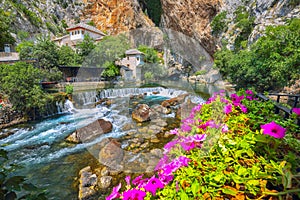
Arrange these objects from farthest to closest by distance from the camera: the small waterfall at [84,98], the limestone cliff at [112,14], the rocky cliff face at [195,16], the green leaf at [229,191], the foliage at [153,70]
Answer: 1. the limestone cliff at [112,14]
2. the rocky cliff face at [195,16]
3. the foliage at [153,70]
4. the small waterfall at [84,98]
5. the green leaf at [229,191]

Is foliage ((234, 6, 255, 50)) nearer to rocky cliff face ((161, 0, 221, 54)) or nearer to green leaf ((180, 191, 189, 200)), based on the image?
rocky cliff face ((161, 0, 221, 54))

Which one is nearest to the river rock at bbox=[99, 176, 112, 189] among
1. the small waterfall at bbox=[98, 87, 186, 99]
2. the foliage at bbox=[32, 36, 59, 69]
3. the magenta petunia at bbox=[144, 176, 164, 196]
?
the magenta petunia at bbox=[144, 176, 164, 196]

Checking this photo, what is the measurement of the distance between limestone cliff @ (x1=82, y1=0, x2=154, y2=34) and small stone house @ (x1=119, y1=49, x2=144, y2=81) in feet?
55.3

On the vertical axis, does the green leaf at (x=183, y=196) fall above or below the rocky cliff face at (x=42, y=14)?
below

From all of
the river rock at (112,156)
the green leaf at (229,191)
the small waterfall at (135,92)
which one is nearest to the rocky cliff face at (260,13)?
the small waterfall at (135,92)

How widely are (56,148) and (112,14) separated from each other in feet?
109

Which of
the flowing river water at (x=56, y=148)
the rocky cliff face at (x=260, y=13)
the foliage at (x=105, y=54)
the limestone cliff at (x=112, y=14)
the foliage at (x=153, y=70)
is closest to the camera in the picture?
the flowing river water at (x=56, y=148)

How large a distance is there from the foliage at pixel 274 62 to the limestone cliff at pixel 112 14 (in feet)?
94.4

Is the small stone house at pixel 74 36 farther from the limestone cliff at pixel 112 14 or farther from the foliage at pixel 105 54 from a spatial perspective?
the limestone cliff at pixel 112 14

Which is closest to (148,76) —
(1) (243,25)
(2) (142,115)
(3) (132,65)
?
(3) (132,65)

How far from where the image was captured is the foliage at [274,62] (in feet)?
22.4

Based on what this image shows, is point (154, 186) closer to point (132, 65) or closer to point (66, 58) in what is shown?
point (66, 58)

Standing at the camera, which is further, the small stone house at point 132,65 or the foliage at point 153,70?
the small stone house at point 132,65

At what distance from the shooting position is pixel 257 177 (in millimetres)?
788
